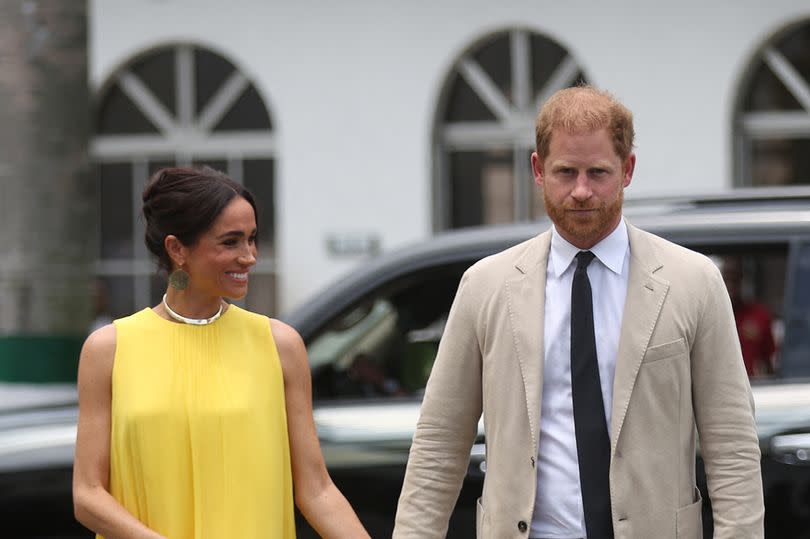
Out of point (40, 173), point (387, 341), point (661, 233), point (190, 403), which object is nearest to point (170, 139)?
point (40, 173)

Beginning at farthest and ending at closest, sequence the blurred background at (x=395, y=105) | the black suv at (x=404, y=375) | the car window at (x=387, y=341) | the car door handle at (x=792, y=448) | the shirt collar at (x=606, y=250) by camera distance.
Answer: the blurred background at (x=395, y=105) < the car window at (x=387, y=341) < the black suv at (x=404, y=375) < the car door handle at (x=792, y=448) < the shirt collar at (x=606, y=250)

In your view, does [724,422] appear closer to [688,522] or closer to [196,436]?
[688,522]

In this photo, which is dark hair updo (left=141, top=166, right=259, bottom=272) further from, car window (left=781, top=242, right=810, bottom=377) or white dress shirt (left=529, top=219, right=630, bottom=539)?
car window (left=781, top=242, right=810, bottom=377)

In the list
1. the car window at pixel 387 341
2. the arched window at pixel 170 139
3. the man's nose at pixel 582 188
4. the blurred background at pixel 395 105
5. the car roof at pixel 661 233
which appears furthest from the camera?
the arched window at pixel 170 139

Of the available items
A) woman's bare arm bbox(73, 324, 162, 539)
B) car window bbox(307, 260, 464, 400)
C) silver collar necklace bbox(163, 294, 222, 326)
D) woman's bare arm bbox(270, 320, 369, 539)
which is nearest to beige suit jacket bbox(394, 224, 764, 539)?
woman's bare arm bbox(270, 320, 369, 539)

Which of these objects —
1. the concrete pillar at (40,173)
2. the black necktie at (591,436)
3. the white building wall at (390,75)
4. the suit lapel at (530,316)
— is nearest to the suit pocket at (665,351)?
the black necktie at (591,436)

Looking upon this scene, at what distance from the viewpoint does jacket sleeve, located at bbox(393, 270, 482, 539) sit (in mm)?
3240

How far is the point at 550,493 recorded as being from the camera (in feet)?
10.00

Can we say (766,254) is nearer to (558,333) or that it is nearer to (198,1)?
(558,333)

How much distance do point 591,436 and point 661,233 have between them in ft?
6.13

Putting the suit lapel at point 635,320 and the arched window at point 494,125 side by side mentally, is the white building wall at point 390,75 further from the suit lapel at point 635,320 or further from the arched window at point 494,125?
the suit lapel at point 635,320

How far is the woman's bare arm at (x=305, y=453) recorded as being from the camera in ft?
10.7

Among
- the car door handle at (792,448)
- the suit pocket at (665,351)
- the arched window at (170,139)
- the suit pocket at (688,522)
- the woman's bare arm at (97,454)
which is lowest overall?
the car door handle at (792,448)

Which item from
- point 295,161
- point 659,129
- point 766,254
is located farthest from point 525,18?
point 766,254
